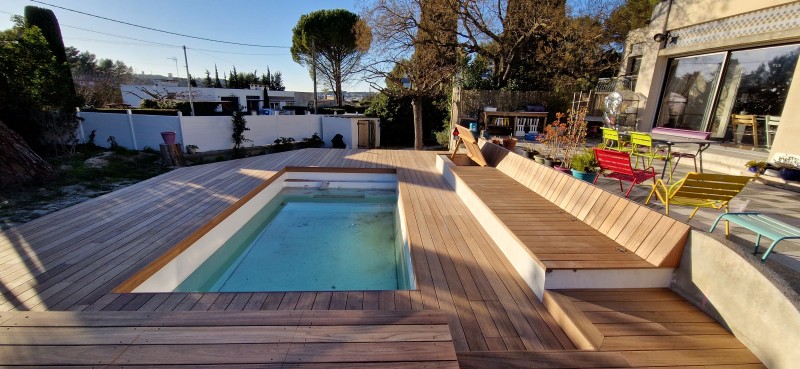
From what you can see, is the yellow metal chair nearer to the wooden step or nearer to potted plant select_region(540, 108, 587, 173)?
the wooden step

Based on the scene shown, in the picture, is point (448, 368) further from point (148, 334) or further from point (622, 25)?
point (622, 25)

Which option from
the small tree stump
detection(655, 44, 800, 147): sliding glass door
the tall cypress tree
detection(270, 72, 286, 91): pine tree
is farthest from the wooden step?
detection(270, 72, 286, 91): pine tree

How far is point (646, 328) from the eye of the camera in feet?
6.10

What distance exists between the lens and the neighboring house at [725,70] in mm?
4609

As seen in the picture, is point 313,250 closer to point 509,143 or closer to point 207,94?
point 509,143

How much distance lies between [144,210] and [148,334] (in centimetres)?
323

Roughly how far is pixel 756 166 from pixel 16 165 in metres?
10.2

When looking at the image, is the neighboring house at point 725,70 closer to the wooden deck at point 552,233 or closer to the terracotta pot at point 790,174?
the terracotta pot at point 790,174

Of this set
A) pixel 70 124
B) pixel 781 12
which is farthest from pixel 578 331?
pixel 70 124

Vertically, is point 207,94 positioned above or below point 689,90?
above

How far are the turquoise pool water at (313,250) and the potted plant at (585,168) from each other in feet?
7.84

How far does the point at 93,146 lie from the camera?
8.30m

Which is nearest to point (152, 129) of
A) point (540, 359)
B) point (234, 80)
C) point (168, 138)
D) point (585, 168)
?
point (168, 138)

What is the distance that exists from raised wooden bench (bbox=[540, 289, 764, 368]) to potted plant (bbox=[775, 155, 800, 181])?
3209 millimetres
